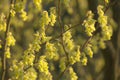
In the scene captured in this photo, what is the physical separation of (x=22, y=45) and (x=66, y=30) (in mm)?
4992

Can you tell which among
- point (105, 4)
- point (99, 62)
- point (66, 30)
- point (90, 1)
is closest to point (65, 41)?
point (66, 30)

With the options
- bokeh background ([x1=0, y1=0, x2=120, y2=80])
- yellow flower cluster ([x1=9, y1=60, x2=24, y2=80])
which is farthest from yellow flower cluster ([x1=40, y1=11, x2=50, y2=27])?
bokeh background ([x1=0, y1=0, x2=120, y2=80])

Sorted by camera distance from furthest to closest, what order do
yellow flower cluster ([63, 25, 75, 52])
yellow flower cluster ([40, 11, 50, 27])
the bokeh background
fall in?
the bokeh background
yellow flower cluster ([63, 25, 75, 52])
yellow flower cluster ([40, 11, 50, 27])

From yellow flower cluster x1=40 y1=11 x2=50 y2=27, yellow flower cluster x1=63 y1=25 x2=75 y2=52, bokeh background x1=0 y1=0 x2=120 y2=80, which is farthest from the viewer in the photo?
bokeh background x1=0 y1=0 x2=120 y2=80

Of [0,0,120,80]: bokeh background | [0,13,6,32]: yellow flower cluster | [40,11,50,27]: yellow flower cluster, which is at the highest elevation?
[0,0,120,80]: bokeh background

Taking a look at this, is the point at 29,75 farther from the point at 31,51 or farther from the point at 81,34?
the point at 81,34

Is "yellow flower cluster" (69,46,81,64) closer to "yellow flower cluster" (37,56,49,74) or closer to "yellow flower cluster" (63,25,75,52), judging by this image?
"yellow flower cluster" (63,25,75,52)

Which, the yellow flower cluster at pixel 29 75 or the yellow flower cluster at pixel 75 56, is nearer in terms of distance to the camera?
the yellow flower cluster at pixel 29 75

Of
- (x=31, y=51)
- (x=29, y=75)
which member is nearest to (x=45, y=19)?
(x=31, y=51)

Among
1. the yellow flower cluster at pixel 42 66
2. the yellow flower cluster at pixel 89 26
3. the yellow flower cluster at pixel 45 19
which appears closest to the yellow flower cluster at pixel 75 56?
the yellow flower cluster at pixel 89 26

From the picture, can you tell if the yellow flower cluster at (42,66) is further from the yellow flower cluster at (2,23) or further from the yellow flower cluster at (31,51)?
the yellow flower cluster at (2,23)

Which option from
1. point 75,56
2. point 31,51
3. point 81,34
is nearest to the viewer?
point 31,51

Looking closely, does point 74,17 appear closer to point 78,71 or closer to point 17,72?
point 78,71

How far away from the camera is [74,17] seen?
9227 mm
